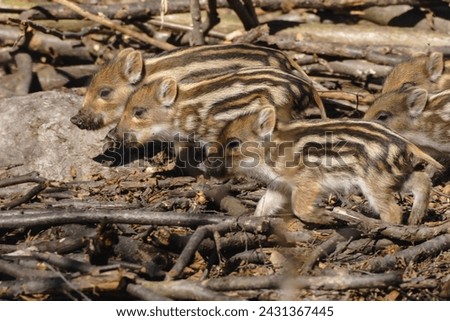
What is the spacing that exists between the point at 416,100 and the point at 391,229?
2064mm

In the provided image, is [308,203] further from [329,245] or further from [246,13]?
[246,13]

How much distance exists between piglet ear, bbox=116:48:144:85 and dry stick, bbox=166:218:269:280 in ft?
8.95

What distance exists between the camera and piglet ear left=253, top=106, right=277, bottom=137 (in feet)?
22.8

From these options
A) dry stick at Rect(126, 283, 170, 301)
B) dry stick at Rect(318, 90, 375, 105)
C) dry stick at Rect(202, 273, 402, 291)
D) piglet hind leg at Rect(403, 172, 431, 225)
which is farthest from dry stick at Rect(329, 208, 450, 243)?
dry stick at Rect(318, 90, 375, 105)

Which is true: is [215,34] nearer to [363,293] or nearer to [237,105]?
[237,105]

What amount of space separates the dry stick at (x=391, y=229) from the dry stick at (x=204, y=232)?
0.58m

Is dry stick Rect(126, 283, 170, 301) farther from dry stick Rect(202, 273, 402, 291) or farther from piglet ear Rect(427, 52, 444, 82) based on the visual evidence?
piglet ear Rect(427, 52, 444, 82)

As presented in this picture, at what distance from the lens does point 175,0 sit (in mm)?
9539

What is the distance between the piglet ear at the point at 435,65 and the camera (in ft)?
27.2

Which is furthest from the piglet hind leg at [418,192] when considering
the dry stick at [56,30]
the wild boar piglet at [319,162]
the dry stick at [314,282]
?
the dry stick at [56,30]

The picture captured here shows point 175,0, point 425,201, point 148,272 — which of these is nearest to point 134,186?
point 148,272

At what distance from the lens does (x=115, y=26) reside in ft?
29.8

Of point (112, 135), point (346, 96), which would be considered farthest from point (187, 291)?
point (346, 96)

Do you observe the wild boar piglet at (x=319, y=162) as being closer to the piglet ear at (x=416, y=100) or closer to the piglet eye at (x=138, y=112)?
the piglet eye at (x=138, y=112)
